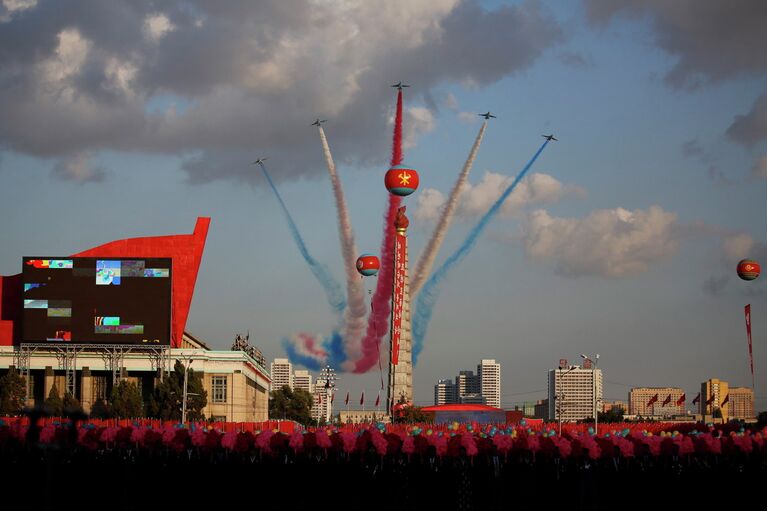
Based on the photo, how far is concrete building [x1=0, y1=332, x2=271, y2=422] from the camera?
107m

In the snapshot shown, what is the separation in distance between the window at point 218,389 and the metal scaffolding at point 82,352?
22.7ft

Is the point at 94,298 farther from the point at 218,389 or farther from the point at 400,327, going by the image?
the point at 400,327

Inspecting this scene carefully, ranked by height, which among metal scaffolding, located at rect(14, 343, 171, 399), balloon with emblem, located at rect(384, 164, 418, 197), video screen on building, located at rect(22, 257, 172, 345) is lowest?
metal scaffolding, located at rect(14, 343, 171, 399)

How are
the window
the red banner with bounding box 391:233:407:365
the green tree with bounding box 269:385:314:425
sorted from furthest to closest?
the green tree with bounding box 269:385:314:425 < the red banner with bounding box 391:233:407:365 < the window

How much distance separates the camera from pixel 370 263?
405 feet


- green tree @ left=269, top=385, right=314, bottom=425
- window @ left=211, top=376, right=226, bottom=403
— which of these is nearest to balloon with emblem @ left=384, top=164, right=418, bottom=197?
window @ left=211, top=376, right=226, bottom=403

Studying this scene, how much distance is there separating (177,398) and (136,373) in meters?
17.3

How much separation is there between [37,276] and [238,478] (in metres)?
59.5

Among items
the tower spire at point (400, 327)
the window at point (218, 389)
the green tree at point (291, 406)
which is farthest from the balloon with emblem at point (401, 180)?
the green tree at point (291, 406)

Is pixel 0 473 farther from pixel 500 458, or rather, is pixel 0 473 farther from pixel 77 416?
pixel 77 416

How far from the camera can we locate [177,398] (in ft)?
317

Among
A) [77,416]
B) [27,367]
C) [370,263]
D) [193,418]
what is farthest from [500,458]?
[370,263]

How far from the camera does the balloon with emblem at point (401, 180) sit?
109m

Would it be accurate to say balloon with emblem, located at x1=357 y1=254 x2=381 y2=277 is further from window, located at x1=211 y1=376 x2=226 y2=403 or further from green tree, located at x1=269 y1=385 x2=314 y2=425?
green tree, located at x1=269 y1=385 x2=314 y2=425
